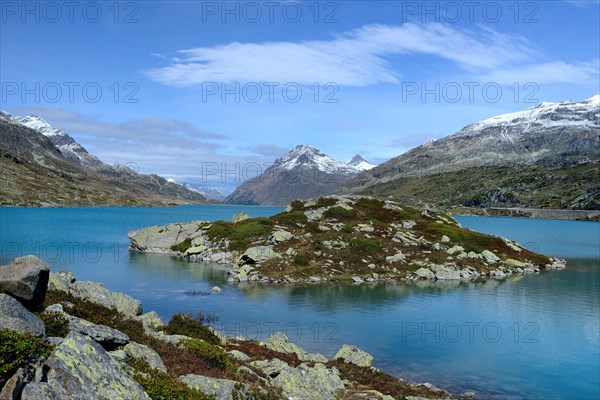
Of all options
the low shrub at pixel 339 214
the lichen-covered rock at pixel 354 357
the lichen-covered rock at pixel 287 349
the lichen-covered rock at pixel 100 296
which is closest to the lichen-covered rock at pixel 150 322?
the lichen-covered rock at pixel 100 296

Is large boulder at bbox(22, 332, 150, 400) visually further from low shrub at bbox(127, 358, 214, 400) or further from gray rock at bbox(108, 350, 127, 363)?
gray rock at bbox(108, 350, 127, 363)

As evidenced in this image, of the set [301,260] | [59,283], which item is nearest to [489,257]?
[301,260]

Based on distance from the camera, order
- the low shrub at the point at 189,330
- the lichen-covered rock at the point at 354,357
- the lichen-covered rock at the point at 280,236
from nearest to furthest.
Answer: the low shrub at the point at 189,330 < the lichen-covered rock at the point at 354,357 < the lichen-covered rock at the point at 280,236

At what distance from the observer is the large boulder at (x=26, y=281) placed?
48.7 feet

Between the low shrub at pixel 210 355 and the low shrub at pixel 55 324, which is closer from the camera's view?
the low shrub at pixel 55 324

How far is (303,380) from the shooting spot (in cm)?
2014

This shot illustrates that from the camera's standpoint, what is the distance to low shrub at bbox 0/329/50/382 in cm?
993

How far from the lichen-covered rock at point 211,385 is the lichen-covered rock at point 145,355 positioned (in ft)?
3.50

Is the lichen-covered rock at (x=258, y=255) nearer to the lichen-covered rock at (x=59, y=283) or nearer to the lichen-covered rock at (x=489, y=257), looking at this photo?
the lichen-covered rock at (x=489, y=257)

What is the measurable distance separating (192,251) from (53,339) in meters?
65.9

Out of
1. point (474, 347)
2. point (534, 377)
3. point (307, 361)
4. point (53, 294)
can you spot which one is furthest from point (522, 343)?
point (53, 294)

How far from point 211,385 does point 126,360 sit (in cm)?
294

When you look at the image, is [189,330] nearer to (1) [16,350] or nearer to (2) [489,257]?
(1) [16,350]

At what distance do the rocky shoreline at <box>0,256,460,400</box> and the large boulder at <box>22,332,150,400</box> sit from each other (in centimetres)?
3
